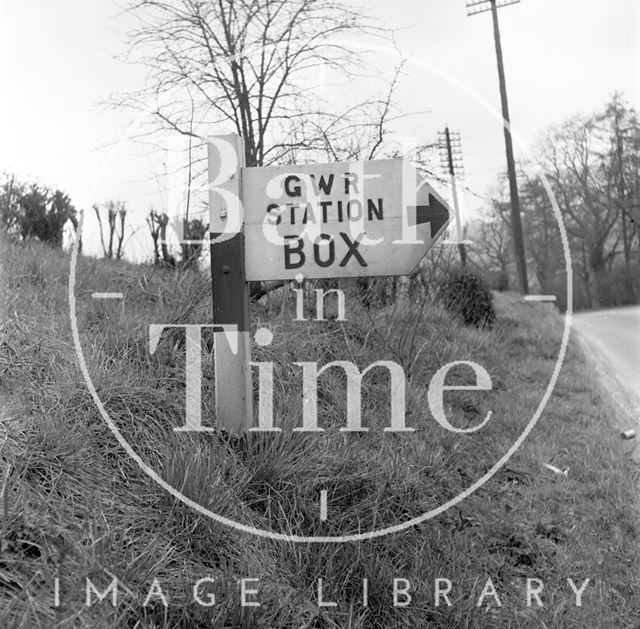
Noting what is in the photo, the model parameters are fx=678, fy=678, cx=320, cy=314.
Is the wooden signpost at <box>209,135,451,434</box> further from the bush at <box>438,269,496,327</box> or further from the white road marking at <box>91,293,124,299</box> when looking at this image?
the bush at <box>438,269,496,327</box>

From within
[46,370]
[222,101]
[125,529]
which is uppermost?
[222,101]

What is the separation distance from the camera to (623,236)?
15680 mm

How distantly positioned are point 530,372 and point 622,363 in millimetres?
1683

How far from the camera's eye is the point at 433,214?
306cm

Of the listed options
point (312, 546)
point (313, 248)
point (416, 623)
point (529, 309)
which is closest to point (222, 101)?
point (313, 248)

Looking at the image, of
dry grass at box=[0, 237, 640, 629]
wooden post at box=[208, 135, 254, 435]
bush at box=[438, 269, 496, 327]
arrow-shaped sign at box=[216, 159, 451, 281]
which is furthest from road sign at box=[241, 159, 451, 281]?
bush at box=[438, 269, 496, 327]

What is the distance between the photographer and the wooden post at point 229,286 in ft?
10.2

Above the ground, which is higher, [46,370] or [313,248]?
[313,248]

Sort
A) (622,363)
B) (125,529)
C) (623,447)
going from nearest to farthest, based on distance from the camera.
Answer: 1. (125,529)
2. (623,447)
3. (622,363)

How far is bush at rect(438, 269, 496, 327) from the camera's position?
8374 millimetres

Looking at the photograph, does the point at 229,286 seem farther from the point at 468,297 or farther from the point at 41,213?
the point at 468,297

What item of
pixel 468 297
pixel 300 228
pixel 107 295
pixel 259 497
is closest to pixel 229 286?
pixel 300 228

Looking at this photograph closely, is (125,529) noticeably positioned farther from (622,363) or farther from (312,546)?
(622,363)

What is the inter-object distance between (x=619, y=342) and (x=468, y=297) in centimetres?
230
